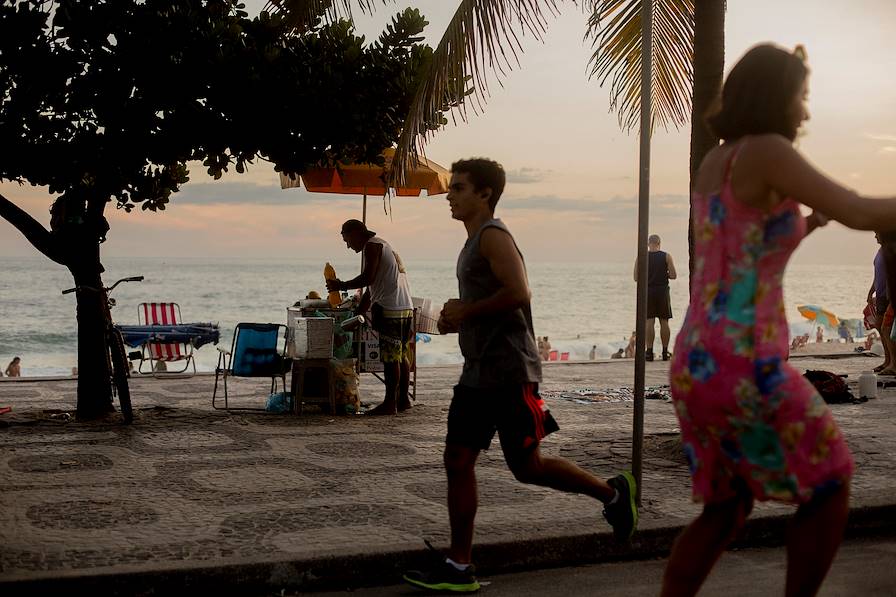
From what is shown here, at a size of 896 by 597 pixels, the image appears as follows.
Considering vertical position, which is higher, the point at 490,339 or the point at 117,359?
the point at 490,339

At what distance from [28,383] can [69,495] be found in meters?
8.82

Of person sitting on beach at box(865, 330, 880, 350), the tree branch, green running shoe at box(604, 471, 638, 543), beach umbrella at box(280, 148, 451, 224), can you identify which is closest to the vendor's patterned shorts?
beach umbrella at box(280, 148, 451, 224)

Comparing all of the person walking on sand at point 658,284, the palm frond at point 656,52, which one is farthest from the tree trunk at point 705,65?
the person walking on sand at point 658,284

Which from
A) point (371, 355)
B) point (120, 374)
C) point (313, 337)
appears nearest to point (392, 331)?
point (313, 337)

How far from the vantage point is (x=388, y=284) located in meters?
11.1

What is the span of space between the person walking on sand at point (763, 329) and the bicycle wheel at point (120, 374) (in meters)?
7.77

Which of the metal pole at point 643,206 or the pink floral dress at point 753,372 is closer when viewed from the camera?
the pink floral dress at point 753,372

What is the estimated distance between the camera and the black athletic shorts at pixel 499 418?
4918 millimetres

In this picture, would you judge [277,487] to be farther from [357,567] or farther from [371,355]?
[371,355]

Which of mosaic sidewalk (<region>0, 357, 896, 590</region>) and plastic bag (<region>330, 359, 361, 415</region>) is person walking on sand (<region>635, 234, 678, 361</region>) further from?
plastic bag (<region>330, 359, 361, 415</region>)

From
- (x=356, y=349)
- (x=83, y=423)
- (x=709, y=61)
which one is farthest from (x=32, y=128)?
(x=709, y=61)

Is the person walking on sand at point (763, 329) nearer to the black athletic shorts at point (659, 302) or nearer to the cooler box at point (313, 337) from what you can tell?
the cooler box at point (313, 337)

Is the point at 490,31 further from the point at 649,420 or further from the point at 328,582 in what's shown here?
the point at 328,582

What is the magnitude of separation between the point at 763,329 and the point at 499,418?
1829 mm
